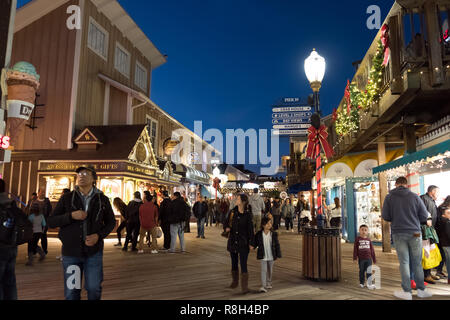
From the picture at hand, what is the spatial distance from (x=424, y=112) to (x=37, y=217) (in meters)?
11.0

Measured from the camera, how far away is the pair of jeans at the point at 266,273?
20.2ft

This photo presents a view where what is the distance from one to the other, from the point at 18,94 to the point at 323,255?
Result: 38.3 ft

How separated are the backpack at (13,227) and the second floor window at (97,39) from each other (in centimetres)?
1561

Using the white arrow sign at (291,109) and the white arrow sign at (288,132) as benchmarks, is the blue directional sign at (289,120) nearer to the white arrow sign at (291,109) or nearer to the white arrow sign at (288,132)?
the white arrow sign at (291,109)

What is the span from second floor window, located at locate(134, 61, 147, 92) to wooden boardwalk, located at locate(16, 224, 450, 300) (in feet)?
50.9

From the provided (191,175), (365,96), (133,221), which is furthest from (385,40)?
(191,175)

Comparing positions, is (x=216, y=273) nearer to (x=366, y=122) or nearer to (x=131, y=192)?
(x=366, y=122)

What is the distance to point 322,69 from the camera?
26.0 ft

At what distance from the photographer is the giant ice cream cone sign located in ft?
39.7

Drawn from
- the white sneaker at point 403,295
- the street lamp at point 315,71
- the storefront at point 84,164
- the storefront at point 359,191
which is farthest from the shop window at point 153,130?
the white sneaker at point 403,295

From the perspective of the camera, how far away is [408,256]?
5758mm

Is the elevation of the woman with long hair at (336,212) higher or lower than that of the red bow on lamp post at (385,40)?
lower

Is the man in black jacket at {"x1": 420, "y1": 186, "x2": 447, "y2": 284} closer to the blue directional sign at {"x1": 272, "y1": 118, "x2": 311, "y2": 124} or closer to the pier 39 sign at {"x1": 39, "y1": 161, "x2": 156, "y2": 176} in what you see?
the pier 39 sign at {"x1": 39, "y1": 161, "x2": 156, "y2": 176}

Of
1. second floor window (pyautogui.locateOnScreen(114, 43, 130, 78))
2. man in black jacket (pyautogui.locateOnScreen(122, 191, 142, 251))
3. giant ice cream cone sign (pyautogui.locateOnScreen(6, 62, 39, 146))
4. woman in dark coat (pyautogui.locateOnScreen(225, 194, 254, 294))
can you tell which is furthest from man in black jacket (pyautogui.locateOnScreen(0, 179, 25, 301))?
second floor window (pyautogui.locateOnScreen(114, 43, 130, 78))
